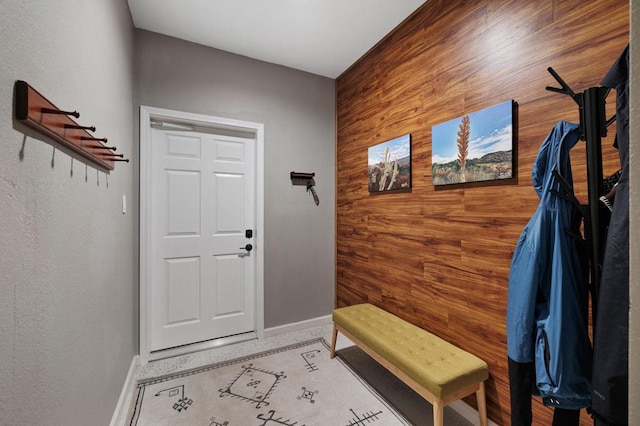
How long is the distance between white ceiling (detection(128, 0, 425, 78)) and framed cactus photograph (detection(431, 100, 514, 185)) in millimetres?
1081

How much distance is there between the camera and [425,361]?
1.65 meters

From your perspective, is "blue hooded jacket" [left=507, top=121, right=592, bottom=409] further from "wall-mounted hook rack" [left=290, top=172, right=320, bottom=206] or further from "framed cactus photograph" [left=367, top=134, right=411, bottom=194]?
"wall-mounted hook rack" [left=290, top=172, right=320, bottom=206]

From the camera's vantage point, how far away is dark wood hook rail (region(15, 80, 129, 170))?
715mm

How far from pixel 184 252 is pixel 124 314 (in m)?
0.77

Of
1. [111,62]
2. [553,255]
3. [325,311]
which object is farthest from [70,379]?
[325,311]

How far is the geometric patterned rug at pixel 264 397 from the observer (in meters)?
1.76

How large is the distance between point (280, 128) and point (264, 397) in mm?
2464

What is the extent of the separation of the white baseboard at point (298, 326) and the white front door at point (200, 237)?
0.67 ft

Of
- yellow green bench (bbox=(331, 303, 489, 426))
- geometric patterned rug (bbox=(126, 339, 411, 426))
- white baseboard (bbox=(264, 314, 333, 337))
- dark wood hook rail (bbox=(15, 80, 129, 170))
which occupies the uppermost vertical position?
dark wood hook rail (bbox=(15, 80, 129, 170))

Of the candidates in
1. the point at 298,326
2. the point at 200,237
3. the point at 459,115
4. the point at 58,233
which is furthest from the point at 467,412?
the point at 200,237

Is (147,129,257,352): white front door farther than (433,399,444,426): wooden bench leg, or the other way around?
(147,129,257,352): white front door

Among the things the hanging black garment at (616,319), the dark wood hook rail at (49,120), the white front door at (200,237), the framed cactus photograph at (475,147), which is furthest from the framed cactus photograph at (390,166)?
the dark wood hook rail at (49,120)

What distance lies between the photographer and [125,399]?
1.84 m

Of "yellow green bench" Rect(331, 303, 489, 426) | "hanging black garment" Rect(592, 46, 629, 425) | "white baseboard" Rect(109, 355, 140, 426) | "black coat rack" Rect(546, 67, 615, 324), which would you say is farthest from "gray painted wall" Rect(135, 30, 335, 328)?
"hanging black garment" Rect(592, 46, 629, 425)
